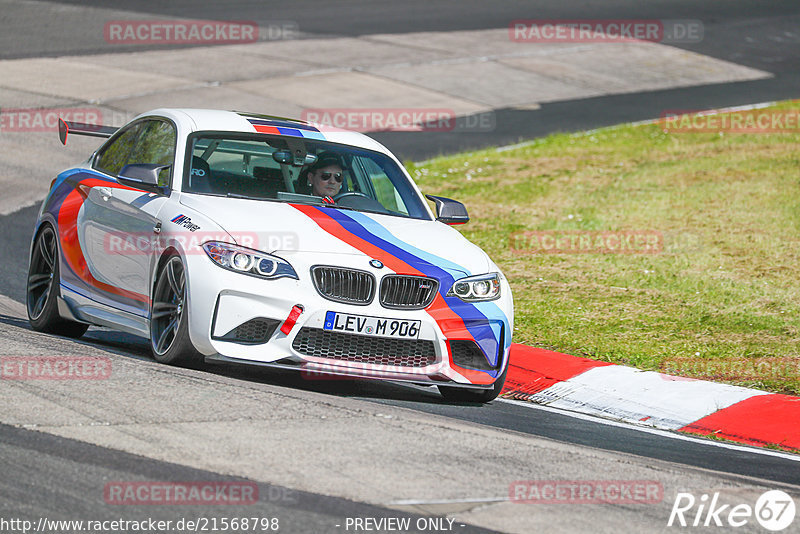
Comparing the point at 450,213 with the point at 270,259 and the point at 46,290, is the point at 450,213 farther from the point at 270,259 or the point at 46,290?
the point at 46,290

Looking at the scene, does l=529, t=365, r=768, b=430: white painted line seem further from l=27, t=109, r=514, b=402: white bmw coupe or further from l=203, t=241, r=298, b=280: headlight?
l=203, t=241, r=298, b=280: headlight

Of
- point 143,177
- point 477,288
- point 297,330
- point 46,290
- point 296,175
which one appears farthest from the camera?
point 46,290

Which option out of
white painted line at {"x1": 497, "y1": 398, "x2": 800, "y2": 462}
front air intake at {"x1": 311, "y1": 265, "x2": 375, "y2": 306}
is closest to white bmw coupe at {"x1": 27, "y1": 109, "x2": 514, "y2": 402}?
front air intake at {"x1": 311, "y1": 265, "x2": 375, "y2": 306}

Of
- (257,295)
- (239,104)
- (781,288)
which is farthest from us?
(239,104)

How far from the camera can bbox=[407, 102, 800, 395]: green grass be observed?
987cm

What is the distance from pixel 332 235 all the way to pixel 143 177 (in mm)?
1312

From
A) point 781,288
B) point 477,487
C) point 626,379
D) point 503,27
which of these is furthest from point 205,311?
point 503,27

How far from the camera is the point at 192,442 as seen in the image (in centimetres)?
568

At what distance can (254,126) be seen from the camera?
854 centimetres

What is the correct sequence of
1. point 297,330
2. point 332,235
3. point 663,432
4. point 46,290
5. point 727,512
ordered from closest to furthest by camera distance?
point 727,512 < point 297,330 < point 332,235 < point 663,432 < point 46,290

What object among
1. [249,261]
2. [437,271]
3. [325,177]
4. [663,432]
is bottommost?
[663,432]

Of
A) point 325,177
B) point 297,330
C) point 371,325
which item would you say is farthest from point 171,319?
point 325,177

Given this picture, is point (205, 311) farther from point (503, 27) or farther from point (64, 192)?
point (503, 27)

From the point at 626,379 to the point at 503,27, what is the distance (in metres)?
24.2
